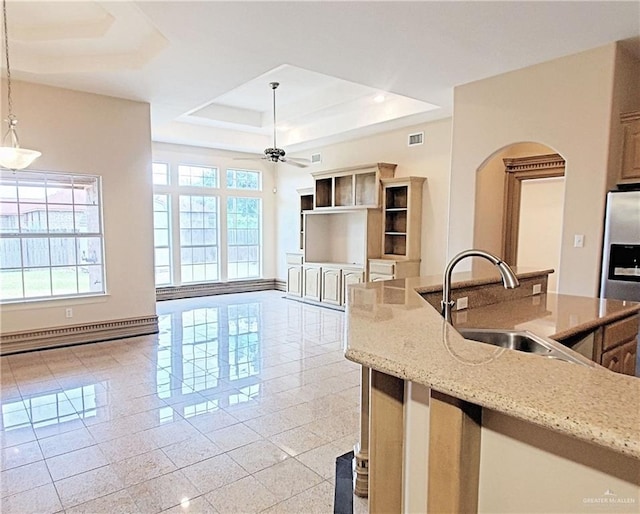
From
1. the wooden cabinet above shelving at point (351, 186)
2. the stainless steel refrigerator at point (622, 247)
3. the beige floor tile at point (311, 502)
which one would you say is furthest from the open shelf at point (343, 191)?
the beige floor tile at point (311, 502)

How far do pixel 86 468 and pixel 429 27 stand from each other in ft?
13.1

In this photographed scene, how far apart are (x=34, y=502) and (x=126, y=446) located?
60cm

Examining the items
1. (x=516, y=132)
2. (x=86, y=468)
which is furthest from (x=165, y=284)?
(x=516, y=132)

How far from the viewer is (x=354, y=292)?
2326mm

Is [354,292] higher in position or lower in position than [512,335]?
higher

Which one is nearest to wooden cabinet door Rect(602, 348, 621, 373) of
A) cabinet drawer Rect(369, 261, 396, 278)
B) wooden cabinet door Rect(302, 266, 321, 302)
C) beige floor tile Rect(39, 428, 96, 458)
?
beige floor tile Rect(39, 428, 96, 458)

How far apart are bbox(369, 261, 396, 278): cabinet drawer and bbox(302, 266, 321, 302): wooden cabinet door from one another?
1.35 meters

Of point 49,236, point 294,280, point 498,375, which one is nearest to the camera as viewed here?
point 498,375

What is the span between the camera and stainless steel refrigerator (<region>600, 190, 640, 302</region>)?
3.45m

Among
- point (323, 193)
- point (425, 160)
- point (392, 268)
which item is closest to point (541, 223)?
point (425, 160)

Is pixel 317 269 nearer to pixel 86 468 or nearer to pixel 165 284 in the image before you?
pixel 165 284

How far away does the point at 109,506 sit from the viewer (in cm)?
218

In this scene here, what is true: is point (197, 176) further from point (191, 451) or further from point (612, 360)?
point (612, 360)

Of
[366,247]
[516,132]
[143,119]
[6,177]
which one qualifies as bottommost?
[366,247]
